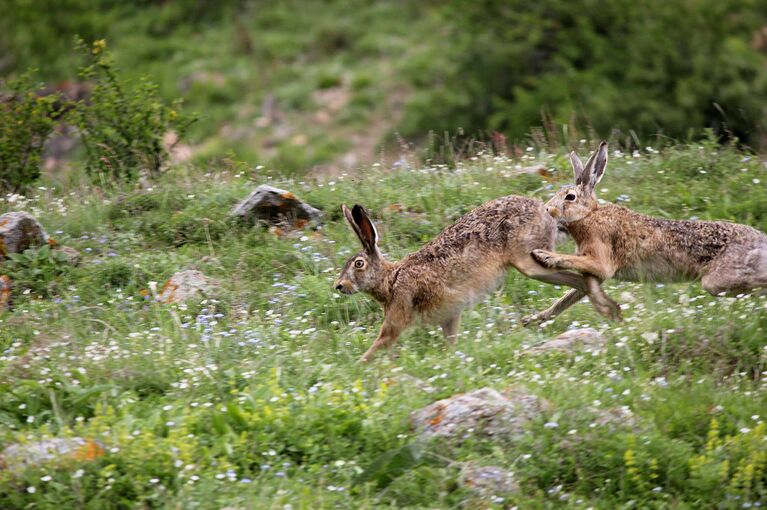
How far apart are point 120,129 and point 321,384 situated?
5.68 metres

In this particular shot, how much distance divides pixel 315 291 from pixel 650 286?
9.13 ft

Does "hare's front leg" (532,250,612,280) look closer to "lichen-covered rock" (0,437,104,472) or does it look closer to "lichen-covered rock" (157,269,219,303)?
"lichen-covered rock" (157,269,219,303)

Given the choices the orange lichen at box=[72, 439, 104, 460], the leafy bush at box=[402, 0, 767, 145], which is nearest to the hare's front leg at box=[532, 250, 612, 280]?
the orange lichen at box=[72, 439, 104, 460]

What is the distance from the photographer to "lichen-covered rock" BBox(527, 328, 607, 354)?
305 inches

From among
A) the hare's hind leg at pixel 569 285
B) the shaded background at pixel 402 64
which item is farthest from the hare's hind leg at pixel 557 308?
the shaded background at pixel 402 64

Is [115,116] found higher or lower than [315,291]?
higher

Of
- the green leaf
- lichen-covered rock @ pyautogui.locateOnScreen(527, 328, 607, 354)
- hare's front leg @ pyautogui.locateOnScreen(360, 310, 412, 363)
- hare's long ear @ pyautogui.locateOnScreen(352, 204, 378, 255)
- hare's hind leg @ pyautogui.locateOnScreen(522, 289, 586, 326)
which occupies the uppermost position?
hare's long ear @ pyautogui.locateOnScreen(352, 204, 378, 255)

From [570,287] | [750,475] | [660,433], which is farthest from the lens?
[570,287]

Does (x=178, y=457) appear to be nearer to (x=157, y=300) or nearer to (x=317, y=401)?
(x=317, y=401)

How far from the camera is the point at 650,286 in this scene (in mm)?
9133

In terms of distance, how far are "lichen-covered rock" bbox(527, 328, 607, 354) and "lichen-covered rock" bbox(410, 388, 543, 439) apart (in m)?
0.85

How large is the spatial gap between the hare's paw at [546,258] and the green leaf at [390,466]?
248 cm

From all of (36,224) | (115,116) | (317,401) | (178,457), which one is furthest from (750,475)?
(115,116)

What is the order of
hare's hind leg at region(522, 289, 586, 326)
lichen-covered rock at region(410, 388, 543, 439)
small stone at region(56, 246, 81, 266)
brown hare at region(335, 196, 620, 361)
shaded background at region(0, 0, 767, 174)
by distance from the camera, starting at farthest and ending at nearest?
shaded background at region(0, 0, 767, 174), small stone at region(56, 246, 81, 266), hare's hind leg at region(522, 289, 586, 326), brown hare at region(335, 196, 620, 361), lichen-covered rock at region(410, 388, 543, 439)
